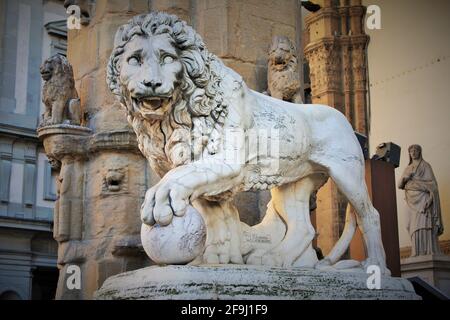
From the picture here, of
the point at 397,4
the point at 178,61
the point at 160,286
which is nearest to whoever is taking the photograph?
the point at 160,286

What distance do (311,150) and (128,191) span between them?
1.51 metres

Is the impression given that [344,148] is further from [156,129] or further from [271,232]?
[156,129]

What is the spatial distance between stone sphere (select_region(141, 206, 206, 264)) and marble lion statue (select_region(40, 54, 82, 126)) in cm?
212

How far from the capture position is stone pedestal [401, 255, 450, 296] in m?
11.5

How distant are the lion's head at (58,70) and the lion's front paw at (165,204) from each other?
7.18 ft

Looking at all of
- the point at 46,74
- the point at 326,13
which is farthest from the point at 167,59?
the point at 326,13

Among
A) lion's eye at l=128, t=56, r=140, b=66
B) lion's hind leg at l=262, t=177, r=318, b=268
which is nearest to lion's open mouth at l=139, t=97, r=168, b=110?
lion's eye at l=128, t=56, r=140, b=66

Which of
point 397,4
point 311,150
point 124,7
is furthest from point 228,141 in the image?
point 397,4

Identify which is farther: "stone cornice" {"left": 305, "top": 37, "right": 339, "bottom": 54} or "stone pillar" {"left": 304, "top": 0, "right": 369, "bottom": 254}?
"stone cornice" {"left": 305, "top": 37, "right": 339, "bottom": 54}

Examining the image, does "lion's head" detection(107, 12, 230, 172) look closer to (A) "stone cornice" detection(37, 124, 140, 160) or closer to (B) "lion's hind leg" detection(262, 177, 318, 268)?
(B) "lion's hind leg" detection(262, 177, 318, 268)

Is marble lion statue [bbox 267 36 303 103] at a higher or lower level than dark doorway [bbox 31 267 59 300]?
higher

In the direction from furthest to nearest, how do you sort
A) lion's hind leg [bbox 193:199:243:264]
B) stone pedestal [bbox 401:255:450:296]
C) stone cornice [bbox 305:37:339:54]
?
1. stone cornice [bbox 305:37:339:54]
2. stone pedestal [bbox 401:255:450:296]
3. lion's hind leg [bbox 193:199:243:264]

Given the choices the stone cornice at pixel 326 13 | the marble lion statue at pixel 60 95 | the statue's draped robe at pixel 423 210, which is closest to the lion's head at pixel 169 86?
the marble lion statue at pixel 60 95
